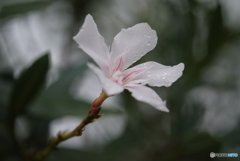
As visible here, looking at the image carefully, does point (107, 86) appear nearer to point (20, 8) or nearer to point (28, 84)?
point (28, 84)

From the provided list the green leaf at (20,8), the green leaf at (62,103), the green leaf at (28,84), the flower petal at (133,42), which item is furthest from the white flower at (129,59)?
the green leaf at (20,8)

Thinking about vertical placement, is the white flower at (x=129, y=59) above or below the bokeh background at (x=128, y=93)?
above

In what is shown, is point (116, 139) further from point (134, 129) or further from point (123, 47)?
point (123, 47)

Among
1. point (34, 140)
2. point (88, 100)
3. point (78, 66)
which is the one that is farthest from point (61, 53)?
point (34, 140)

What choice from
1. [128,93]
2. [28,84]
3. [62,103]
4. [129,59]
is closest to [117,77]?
[129,59]

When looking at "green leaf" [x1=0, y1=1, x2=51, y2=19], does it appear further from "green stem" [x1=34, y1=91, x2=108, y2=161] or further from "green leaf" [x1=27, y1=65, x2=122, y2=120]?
"green stem" [x1=34, y1=91, x2=108, y2=161]

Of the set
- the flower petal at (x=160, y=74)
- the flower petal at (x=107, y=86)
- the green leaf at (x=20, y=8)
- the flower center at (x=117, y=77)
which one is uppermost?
the green leaf at (x=20, y=8)

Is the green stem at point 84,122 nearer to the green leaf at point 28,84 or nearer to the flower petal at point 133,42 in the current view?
the flower petal at point 133,42
